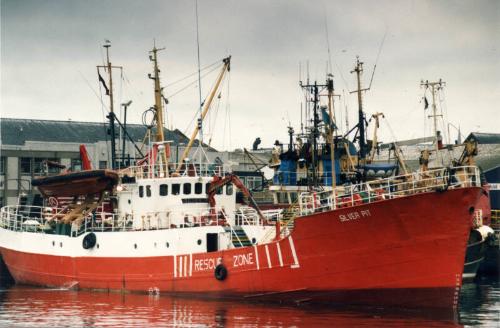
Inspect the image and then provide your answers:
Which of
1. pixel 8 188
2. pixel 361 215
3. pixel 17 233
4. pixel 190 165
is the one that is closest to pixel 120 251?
pixel 190 165

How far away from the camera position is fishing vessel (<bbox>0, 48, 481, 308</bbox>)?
2830 cm

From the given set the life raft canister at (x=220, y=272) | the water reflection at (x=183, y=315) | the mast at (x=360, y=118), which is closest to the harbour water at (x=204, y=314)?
the water reflection at (x=183, y=315)

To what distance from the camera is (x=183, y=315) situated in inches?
1133

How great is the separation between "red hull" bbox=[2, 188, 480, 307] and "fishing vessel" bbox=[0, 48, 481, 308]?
0.03 metres

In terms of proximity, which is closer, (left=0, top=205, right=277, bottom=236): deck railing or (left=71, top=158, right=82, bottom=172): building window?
(left=0, top=205, right=277, bottom=236): deck railing

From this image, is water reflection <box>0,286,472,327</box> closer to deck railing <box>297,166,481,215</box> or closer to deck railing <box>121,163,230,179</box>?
deck railing <box>297,166,481,215</box>

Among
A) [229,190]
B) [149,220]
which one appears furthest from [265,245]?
[149,220]

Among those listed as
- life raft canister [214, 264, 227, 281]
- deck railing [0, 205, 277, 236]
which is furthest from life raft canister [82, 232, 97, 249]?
life raft canister [214, 264, 227, 281]

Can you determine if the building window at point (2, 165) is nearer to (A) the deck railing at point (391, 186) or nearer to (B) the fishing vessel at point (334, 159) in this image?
(B) the fishing vessel at point (334, 159)

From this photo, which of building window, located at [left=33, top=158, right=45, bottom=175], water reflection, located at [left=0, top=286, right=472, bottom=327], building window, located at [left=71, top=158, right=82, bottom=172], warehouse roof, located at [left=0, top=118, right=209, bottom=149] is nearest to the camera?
water reflection, located at [left=0, top=286, right=472, bottom=327]

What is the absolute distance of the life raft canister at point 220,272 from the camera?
3209 centimetres

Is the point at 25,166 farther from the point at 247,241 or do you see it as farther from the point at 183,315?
the point at 183,315

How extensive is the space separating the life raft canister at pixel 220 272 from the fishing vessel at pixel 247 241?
6 cm

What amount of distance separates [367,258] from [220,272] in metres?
6.08
